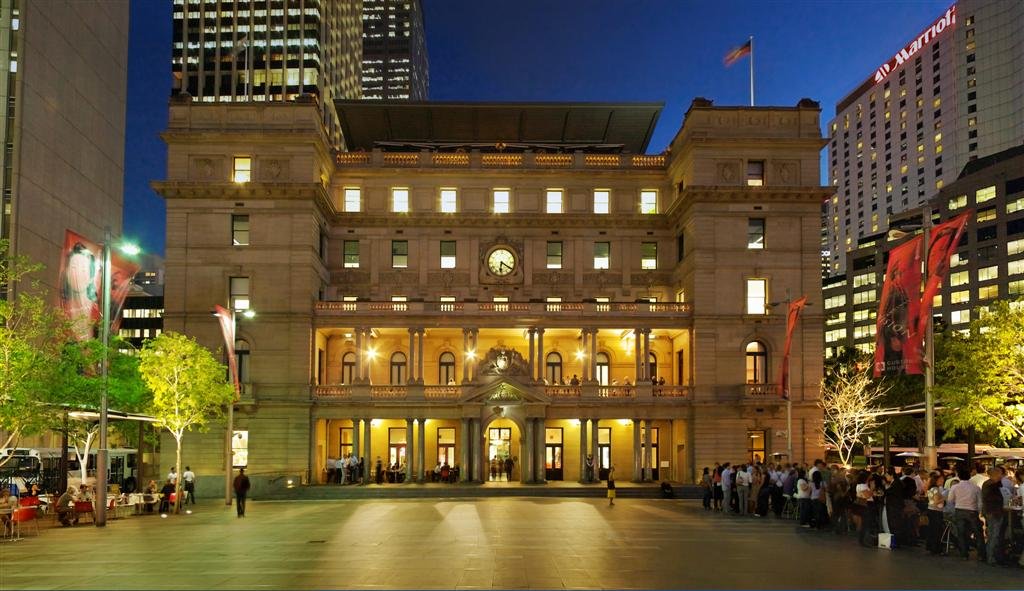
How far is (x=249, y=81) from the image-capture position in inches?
5635

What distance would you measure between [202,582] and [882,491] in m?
18.2

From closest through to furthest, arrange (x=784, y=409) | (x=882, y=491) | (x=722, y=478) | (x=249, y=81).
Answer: (x=882, y=491) < (x=722, y=478) < (x=784, y=409) < (x=249, y=81)

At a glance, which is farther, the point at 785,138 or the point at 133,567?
the point at 785,138

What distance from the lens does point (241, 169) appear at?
57250mm

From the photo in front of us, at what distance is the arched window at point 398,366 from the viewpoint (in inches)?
2426

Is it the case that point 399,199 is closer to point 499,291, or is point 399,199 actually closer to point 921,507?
point 499,291

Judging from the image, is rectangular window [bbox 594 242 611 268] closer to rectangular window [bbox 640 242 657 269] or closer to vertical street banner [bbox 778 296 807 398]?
rectangular window [bbox 640 242 657 269]

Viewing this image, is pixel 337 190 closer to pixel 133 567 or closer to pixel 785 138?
pixel 785 138

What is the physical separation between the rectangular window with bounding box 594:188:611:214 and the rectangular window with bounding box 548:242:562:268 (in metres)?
3.48

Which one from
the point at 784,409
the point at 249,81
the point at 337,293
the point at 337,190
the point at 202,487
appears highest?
the point at 249,81

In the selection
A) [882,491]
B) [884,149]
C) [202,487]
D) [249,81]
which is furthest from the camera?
[884,149]

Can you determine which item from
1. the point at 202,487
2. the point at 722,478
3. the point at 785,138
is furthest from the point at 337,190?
the point at 722,478

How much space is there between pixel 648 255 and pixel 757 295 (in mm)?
8223

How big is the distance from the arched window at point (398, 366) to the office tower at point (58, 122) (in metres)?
31.9
